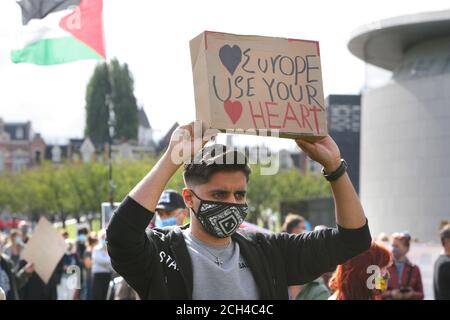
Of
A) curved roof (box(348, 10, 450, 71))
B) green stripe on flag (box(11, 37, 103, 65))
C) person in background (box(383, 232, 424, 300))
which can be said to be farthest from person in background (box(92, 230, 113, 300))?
curved roof (box(348, 10, 450, 71))

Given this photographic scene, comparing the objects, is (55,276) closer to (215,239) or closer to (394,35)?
(215,239)

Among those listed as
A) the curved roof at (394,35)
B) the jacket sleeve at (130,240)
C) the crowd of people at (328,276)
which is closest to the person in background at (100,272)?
the crowd of people at (328,276)

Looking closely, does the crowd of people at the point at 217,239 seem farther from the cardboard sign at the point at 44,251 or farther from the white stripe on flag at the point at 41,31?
the cardboard sign at the point at 44,251

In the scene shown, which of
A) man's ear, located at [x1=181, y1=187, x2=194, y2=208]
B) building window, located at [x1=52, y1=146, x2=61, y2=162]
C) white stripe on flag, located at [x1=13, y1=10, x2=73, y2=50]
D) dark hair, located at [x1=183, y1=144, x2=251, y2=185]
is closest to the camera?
dark hair, located at [x1=183, y1=144, x2=251, y2=185]

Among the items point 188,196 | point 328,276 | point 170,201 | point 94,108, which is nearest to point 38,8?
point 170,201

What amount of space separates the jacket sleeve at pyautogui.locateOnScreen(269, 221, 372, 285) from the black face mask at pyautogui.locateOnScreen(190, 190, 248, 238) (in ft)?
1.02

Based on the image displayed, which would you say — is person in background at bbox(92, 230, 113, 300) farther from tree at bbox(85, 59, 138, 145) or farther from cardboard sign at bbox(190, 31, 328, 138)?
tree at bbox(85, 59, 138, 145)

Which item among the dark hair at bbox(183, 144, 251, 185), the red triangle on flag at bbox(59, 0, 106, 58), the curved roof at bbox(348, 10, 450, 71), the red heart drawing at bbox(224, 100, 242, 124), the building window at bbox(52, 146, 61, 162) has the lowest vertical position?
the building window at bbox(52, 146, 61, 162)

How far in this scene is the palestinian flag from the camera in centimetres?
→ 1023

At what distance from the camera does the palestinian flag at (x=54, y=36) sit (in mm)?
10227

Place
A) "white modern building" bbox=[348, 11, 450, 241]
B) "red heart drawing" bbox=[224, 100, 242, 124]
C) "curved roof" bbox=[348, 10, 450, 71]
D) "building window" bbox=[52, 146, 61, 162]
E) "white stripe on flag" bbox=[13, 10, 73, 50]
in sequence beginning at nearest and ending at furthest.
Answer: "red heart drawing" bbox=[224, 100, 242, 124], "white stripe on flag" bbox=[13, 10, 73, 50], "white modern building" bbox=[348, 11, 450, 241], "curved roof" bbox=[348, 10, 450, 71], "building window" bbox=[52, 146, 61, 162]

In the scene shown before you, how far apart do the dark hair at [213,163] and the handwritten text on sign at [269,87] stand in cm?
17
